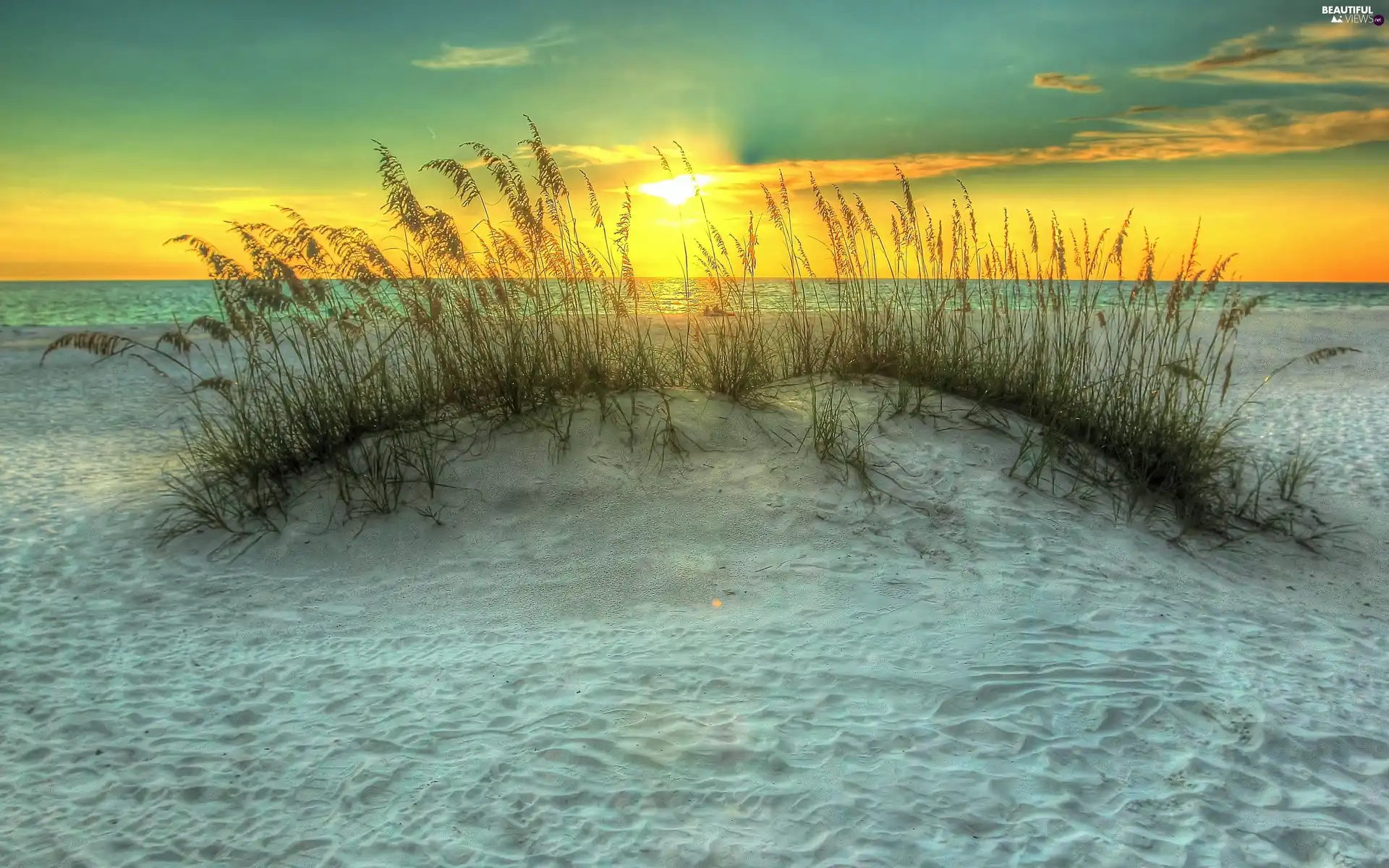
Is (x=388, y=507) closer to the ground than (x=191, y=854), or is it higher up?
higher up

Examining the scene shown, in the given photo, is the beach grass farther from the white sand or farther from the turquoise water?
the turquoise water

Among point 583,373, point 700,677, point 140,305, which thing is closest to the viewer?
point 700,677

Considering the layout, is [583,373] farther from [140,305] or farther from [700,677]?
[140,305]

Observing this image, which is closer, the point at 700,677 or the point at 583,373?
the point at 700,677

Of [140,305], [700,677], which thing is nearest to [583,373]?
[700,677]

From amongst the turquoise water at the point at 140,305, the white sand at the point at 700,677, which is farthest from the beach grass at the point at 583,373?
the turquoise water at the point at 140,305

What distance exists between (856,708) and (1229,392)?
9.34 metres

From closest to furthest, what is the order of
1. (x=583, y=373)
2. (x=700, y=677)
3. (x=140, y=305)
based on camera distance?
(x=700, y=677) → (x=583, y=373) → (x=140, y=305)

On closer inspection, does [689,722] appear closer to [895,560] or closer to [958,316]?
[895,560]

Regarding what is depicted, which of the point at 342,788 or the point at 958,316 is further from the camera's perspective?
the point at 958,316

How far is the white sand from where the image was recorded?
2.65 m

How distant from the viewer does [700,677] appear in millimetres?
3447

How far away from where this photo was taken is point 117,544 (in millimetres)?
5105

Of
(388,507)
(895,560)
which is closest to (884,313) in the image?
(895,560)
